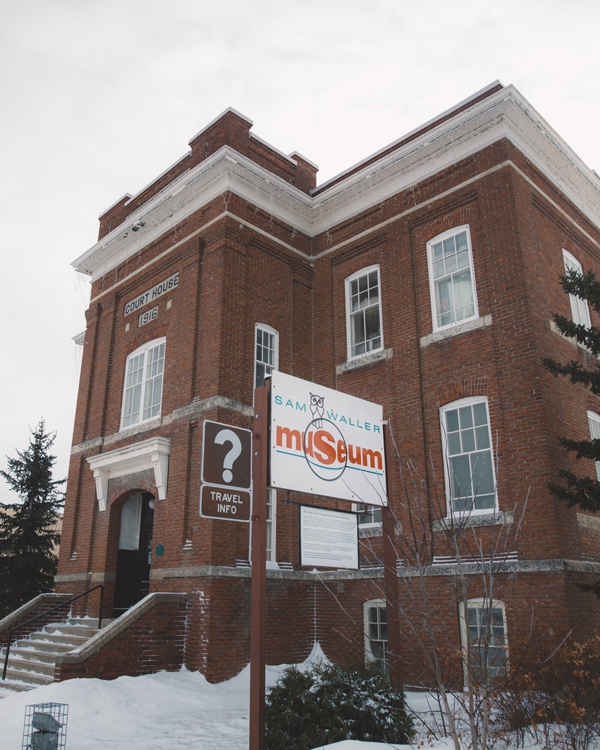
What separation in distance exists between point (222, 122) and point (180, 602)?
1108 cm

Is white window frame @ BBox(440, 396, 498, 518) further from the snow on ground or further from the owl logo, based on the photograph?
the owl logo

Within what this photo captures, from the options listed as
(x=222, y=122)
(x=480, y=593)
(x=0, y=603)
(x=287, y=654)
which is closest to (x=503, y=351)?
(x=480, y=593)

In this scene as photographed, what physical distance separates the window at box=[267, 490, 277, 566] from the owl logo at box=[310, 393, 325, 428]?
6.69 meters

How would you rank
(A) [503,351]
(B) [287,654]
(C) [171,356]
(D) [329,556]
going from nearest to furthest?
(D) [329,556] < (A) [503,351] < (B) [287,654] < (C) [171,356]

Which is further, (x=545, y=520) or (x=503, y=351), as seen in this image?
(x=503, y=351)

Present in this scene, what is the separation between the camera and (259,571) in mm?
6715

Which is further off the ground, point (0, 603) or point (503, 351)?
point (503, 351)

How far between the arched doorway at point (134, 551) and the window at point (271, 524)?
3.02m

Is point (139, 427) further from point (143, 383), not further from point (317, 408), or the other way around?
point (317, 408)

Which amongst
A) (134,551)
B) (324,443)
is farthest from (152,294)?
(324,443)

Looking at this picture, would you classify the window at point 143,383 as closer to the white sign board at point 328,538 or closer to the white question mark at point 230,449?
the white question mark at point 230,449

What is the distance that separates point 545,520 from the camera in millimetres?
11008

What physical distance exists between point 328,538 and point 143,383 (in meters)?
9.88

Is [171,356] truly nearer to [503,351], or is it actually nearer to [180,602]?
[180,602]
